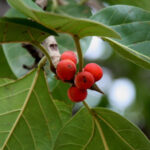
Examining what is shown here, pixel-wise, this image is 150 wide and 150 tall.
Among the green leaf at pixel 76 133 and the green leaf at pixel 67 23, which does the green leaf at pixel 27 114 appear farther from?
the green leaf at pixel 67 23

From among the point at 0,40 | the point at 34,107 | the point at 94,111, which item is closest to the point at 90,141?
the point at 94,111

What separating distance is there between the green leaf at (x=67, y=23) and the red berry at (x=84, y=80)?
0.34ft

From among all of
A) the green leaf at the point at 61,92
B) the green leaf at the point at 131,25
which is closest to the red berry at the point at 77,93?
the green leaf at the point at 131,25

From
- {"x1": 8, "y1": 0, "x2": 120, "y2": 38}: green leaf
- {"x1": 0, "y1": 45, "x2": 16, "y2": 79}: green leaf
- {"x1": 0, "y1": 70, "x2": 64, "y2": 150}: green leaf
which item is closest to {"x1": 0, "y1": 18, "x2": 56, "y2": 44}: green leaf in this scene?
{"x1": 8, "y1": 0, "x2": 120, "y2": 38}: green leaf

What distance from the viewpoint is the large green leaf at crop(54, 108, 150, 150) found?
111 cm

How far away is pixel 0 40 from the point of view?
0.90 meters

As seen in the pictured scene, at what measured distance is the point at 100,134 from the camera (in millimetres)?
1160

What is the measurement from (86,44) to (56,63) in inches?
19.4

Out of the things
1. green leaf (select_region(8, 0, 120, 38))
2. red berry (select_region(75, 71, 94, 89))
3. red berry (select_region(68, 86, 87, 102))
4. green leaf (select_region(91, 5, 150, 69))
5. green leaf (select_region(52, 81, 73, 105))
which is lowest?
green leaf (select_region(52, 81, 73, 105))

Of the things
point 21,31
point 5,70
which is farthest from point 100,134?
point 5,70

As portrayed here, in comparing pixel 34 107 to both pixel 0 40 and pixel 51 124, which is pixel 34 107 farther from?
pixel 0 40

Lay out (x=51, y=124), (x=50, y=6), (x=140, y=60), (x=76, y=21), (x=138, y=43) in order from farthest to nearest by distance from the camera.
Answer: (x=50, y=6)
(x=51, y=124)
(x=138, y=43)
(x=140, y=60)
(x=76, y=21)

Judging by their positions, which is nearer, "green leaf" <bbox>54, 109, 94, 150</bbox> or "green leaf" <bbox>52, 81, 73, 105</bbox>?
"green leaf" <bbox>54, 109, 94, 150</bbox>

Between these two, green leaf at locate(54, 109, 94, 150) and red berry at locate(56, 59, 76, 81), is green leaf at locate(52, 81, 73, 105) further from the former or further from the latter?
red berry at locate(56, 59, 76, 81)
